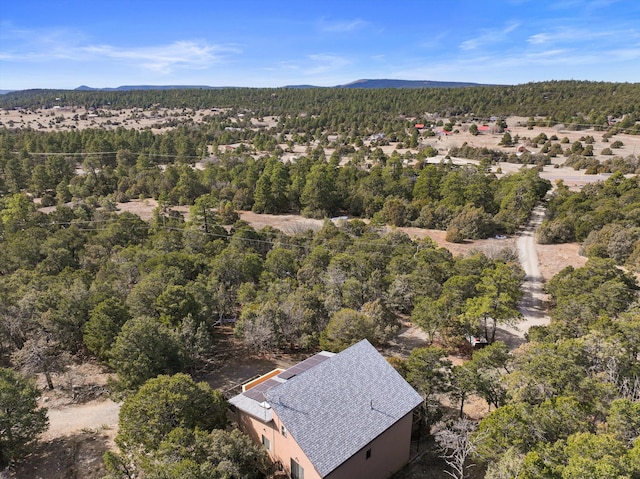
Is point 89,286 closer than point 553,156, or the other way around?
point 89,286

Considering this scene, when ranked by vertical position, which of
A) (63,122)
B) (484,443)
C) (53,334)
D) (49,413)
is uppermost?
(63,122)

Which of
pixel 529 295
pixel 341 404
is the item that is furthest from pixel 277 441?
pixel 529 295

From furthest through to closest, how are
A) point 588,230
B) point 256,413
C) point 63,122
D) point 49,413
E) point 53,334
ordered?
1. point 63,122
2. point 588,230
3. point 53,334
4. point 49,413
5. point 256,413

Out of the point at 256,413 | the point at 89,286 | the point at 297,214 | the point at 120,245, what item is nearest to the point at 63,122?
the point at 297,214

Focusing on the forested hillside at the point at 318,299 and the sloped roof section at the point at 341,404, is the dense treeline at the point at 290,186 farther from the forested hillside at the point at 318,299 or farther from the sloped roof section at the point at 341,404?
the sloped roof section at the point at 341,404

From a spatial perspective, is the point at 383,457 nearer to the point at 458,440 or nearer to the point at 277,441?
the point at 458,440

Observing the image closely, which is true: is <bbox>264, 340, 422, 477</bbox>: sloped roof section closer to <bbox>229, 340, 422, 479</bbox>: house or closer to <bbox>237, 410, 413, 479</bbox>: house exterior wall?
<bbox>229, 340, 422, 479</bbox>: house

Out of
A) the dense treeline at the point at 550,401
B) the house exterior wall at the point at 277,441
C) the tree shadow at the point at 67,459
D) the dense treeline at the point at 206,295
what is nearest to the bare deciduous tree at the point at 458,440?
the dense treeline at the point at 550,401

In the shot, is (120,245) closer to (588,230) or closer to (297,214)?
(297,214)
